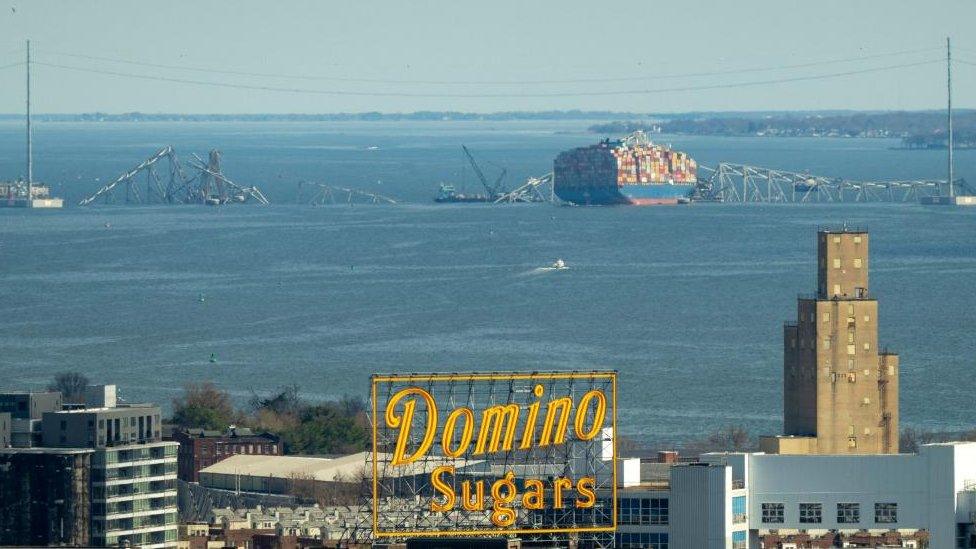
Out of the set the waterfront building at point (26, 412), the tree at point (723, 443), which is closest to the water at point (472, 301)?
the tree at point (723, 443)

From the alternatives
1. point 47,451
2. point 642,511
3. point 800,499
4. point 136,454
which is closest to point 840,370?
point 800,499

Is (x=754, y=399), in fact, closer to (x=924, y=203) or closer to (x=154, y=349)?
(x=154, y=349)

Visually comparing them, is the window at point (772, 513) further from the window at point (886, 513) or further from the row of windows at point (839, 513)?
the window at point (886, 513)

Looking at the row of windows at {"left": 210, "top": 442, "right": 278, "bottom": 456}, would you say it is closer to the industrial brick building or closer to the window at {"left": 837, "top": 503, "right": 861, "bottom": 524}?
the industrial brick building

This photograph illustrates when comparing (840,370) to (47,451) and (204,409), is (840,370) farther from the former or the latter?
(204,409)

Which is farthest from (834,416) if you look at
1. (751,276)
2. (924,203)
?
(924,203)
